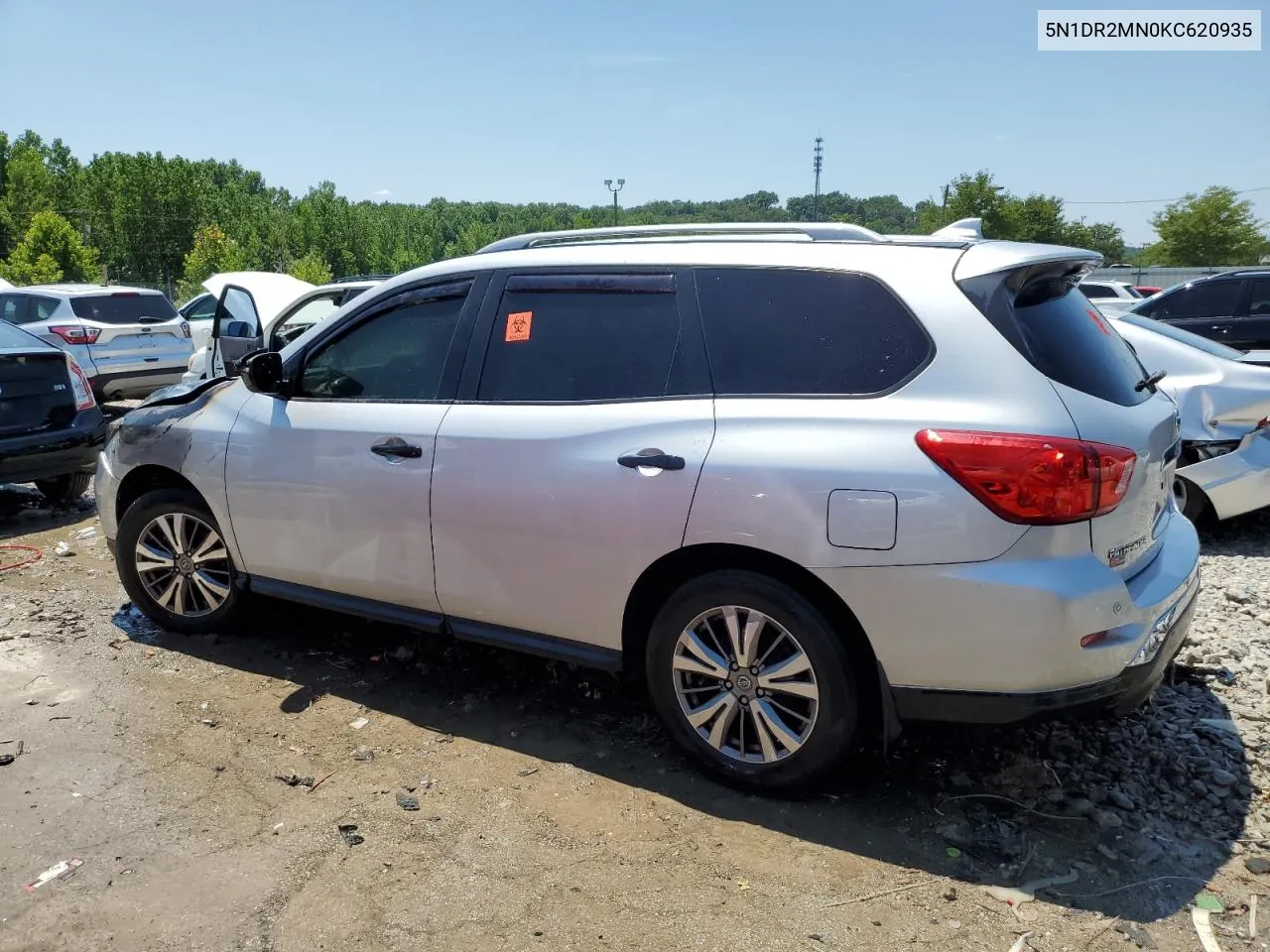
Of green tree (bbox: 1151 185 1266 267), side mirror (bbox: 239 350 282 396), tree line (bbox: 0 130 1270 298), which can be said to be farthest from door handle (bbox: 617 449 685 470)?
green tree (bbox: 1151 185 1266 267)

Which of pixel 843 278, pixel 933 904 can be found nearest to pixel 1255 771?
pixel 933 904

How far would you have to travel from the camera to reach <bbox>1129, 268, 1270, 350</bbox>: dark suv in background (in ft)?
42.5

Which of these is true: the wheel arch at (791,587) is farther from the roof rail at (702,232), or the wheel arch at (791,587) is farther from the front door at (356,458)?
the roof rail at (702,232)

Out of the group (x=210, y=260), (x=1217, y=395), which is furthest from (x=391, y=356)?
(x=210, y=260)

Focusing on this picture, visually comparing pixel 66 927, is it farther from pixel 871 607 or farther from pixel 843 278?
pixel 843 278

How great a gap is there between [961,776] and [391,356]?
9.28 feet

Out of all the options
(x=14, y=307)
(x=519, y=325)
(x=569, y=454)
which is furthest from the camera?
(x=14, y=307)

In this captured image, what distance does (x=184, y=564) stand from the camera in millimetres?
4758

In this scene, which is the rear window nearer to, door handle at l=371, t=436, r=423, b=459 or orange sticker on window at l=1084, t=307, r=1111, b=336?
door handle at l=371, t=436, r=423, b=459

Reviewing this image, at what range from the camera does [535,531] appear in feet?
11.4

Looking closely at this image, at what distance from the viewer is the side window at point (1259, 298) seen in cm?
1295

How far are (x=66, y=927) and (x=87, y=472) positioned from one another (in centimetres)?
592

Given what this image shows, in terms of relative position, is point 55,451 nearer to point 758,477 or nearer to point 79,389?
point 79,389

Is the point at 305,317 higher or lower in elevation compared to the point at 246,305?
lower
